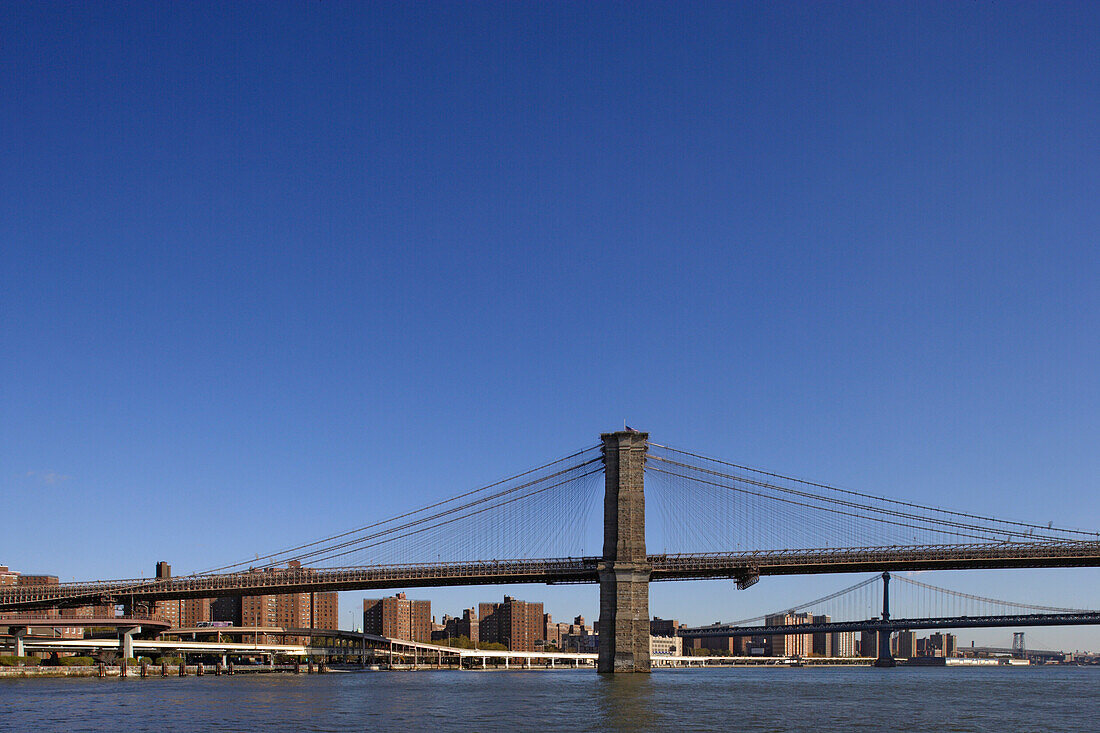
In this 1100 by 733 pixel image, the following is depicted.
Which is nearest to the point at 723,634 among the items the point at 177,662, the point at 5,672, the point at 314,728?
the point at 177,662

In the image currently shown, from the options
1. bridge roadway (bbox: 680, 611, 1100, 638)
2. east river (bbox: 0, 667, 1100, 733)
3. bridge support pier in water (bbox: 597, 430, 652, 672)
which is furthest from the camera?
bridge roadway (bbox: 680, 611, 1100, 638)

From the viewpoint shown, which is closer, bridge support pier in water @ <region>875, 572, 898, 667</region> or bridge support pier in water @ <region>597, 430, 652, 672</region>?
bridge support pier in water @ <region>597, 430, 652, 672</region>

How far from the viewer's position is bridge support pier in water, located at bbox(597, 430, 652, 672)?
70625 mm

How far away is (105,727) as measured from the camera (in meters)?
37.3

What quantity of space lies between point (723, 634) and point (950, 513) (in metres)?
119

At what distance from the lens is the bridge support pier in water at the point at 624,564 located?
232 ft

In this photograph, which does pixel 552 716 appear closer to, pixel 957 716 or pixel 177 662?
pixel 957 716

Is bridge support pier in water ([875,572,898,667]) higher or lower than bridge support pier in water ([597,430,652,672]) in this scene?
lower

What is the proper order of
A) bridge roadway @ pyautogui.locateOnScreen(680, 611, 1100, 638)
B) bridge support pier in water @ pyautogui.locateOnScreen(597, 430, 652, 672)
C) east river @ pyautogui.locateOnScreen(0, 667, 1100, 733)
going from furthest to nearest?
bridge roadway @ pyautogui.locateOnScreen(680, 611, 1100, 638) < bridge support pier in water @ pyautogui.locateOnScreen(597, 430, 652, 672) < east river @ pyautogui.locateOnScreen(0, 667, 1100, 733)

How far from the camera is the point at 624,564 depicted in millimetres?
70938

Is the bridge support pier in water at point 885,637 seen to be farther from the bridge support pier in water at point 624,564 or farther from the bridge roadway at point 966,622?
the bridge support pier in water at point 624,564

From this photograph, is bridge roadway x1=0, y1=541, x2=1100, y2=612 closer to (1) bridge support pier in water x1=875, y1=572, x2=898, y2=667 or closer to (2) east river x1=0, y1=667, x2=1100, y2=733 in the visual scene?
(2) east river x1=0, y1=667, x2=1100, y2=733

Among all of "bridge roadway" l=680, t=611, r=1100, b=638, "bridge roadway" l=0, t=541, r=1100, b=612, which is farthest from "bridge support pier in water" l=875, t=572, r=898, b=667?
"bridge roadway" l=0, t=541, r=1100, b=612

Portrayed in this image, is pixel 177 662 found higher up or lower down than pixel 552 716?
lower down
